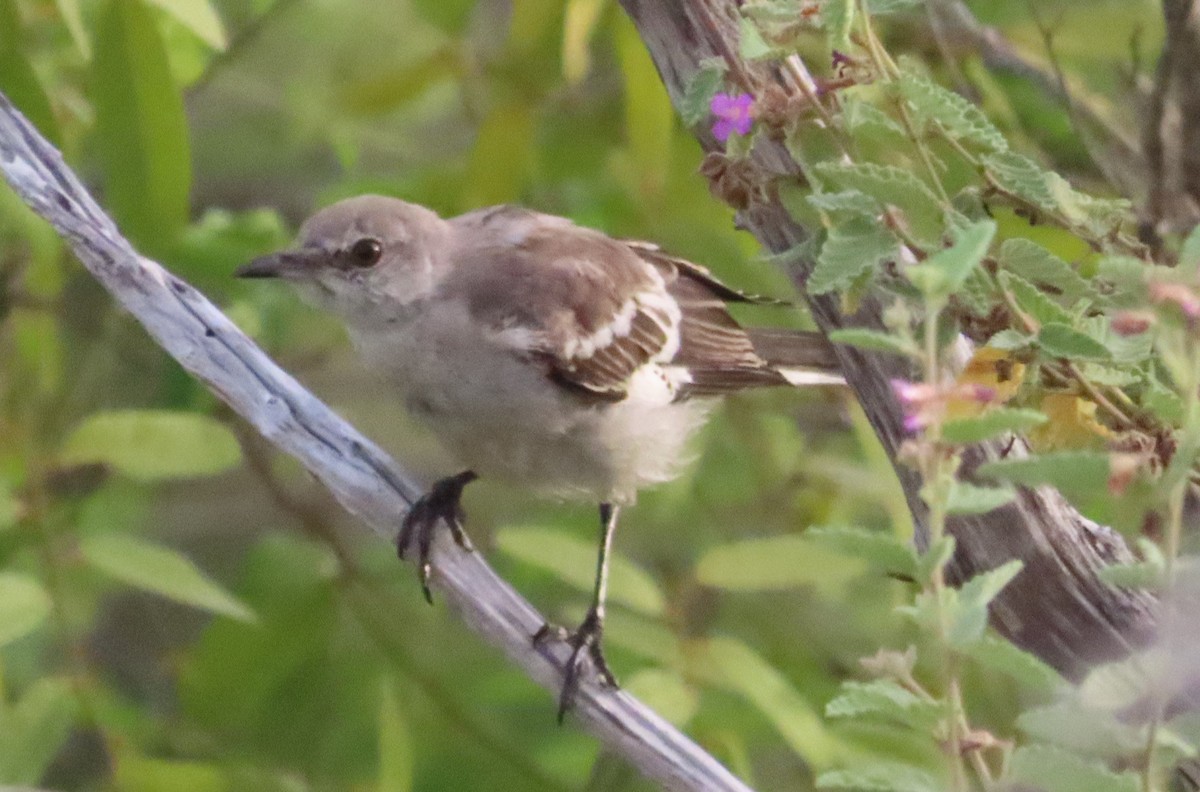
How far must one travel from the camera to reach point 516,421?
234 cm

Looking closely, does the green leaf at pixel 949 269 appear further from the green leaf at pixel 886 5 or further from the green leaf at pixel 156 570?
the green leaf at pixel 156 570

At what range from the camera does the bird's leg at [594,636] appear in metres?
1.85

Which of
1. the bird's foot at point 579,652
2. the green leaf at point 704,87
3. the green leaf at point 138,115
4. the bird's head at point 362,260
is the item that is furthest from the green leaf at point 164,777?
the green leaf at point 704,87

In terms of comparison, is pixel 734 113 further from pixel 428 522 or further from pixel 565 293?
pixel 565 293

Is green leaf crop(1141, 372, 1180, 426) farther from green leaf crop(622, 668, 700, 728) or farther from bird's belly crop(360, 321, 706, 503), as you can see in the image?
bird's belly crop(360, 321, 706, 503)

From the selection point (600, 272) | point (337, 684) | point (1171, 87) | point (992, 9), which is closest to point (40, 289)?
point (337, 684)

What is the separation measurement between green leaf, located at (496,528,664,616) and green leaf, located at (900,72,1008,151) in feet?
3.65

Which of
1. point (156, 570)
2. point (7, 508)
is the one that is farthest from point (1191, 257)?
point (7, 508)

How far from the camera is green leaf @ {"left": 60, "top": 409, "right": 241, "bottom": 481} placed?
2316 millimetres

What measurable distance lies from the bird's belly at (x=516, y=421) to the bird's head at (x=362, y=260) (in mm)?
78

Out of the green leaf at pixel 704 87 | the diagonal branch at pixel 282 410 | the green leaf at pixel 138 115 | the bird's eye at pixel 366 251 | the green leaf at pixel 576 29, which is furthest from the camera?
the green leaf at pixel 576 29

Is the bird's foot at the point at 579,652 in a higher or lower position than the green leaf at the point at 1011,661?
lower

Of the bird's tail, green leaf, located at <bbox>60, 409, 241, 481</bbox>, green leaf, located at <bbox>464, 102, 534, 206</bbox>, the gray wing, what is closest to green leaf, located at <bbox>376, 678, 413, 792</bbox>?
green leaf, located at <bbox>60, 409, 241, 481</bbox>

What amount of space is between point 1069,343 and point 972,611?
38cm
